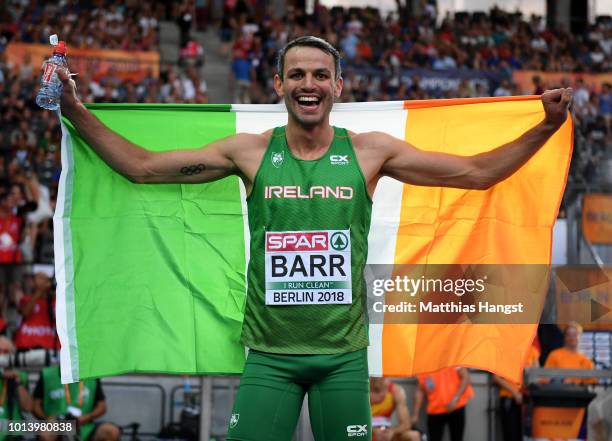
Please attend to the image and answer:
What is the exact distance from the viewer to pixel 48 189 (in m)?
14.6

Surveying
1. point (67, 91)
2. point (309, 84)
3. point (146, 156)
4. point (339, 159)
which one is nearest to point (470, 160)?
point (339, 159)

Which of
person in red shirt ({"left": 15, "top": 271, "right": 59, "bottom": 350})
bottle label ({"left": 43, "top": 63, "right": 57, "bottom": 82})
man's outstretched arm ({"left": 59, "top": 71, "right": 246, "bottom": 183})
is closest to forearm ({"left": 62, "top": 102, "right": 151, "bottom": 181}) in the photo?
man's outstretched arm ({"left": 59, "top": 71, "right": 246, "bottom": 183})

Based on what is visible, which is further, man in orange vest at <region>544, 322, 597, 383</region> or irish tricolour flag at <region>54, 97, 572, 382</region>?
man in orange vest at <region>544, 322, 597, 383</region>

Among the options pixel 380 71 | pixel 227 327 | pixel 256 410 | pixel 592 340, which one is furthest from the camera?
pixel 380 71

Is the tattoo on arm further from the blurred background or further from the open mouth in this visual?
the blurred background

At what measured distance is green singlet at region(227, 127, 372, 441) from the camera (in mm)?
4867

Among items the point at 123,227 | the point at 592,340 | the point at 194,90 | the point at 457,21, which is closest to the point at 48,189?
the point at 194,90

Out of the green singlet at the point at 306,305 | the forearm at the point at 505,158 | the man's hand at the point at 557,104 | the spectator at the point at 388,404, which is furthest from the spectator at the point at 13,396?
the man's hand at the point at 557,104

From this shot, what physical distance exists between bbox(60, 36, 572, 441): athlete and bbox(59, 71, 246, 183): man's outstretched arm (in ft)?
0.63

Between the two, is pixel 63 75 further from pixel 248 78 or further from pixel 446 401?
pixel 248 78

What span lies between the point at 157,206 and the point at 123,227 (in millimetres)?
248

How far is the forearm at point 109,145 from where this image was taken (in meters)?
5.71

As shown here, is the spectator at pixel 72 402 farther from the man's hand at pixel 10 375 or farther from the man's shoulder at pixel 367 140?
the man's shoulder at pixel 367 140

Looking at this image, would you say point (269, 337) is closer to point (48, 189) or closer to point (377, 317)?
point (377, 317)
